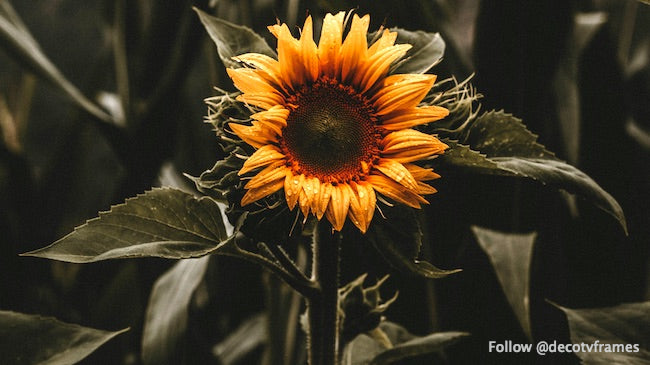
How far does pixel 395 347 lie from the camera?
1.35 ft

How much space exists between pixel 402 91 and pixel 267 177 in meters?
0.09

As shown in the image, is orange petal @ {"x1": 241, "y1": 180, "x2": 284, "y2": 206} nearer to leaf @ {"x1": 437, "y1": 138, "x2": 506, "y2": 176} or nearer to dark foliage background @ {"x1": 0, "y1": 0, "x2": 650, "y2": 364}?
leaf @ {"x1": 437, "y1": 138, "x2": 506, "y2": 176}

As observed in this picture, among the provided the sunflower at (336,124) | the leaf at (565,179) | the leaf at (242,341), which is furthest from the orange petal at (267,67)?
the leaf at (242,341)

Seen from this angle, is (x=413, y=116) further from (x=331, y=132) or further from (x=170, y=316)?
(x=170, y=316)

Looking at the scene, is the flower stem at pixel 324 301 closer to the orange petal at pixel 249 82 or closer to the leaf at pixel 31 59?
the orange petal at pixel 249 82

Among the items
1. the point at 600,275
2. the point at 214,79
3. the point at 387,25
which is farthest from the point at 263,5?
the point at 600,275

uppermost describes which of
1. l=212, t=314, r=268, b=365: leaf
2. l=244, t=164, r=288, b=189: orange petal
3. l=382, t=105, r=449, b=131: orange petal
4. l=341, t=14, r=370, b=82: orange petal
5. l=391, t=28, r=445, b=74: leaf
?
l=391, t=28, r=445, b=74: leaf

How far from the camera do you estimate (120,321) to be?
28.1 inches

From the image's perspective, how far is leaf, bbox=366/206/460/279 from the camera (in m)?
0.35

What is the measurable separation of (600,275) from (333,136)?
1.54ft

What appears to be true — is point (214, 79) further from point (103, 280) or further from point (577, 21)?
point (577, 21)

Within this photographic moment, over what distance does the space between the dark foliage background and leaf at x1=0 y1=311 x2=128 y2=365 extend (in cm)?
20

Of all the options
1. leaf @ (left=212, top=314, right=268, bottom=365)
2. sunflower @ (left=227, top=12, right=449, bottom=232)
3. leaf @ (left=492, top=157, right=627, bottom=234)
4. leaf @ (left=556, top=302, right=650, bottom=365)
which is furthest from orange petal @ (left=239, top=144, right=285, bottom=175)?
leaf @ (left=212, top=314, right=268, bottom=365)

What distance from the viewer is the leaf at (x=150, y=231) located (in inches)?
13.4
